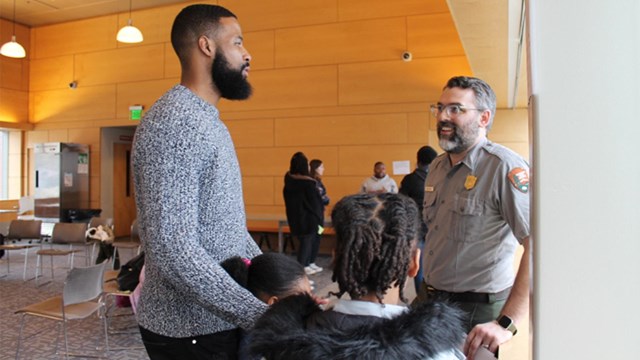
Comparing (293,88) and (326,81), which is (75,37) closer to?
(293,88)

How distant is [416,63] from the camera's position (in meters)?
7.67

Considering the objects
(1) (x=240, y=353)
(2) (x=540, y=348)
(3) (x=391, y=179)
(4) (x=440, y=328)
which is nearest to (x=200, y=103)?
(1) (x=240, y=353)

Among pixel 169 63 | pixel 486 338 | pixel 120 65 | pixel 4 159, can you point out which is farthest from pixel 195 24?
pixel 4 159

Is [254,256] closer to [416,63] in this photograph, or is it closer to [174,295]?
[174,295]

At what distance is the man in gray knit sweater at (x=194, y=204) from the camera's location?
0.95 meters

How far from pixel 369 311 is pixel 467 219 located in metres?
1.00

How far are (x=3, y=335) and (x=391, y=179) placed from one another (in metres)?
5.30

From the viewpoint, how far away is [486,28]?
12.2 ft

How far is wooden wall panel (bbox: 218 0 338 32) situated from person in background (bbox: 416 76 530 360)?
21.8 feet

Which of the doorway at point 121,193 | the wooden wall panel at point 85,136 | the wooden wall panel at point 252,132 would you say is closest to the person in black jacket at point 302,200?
the wooden wall panel at point 252,132

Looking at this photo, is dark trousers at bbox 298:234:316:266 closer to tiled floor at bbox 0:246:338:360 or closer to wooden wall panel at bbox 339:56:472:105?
tiled floor at bbox 0:246:338:360

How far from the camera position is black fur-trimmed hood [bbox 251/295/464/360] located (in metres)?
0.89

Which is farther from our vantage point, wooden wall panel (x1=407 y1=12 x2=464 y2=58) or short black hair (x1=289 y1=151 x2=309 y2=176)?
wooden wall panel (x1=407 y1=12 x2=464 y2=58)

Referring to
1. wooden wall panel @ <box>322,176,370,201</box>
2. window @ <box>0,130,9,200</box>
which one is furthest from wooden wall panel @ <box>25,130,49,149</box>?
wooden wall panel @ <box>322,176,370,201</box>
